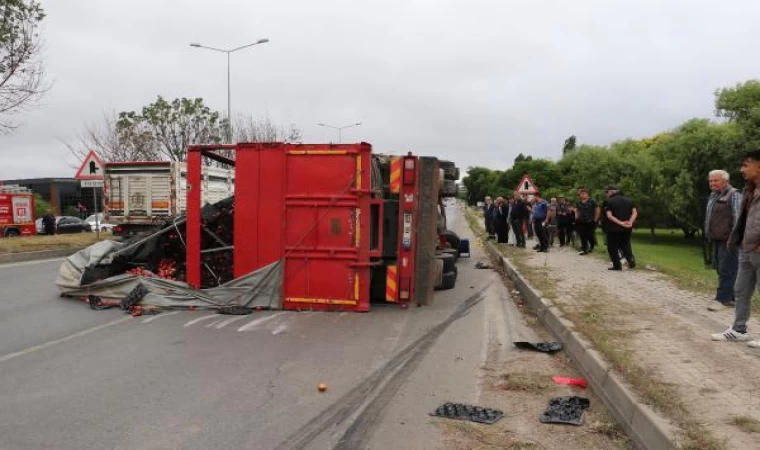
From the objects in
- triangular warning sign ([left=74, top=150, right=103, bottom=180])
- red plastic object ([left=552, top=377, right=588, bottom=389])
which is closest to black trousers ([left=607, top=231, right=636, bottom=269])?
red plastic object ([left=552, top=377, right=588, bottom=389])

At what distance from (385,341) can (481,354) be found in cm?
119

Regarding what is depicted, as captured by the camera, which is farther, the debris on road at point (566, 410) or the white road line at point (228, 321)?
the white road line at point (228, 321)

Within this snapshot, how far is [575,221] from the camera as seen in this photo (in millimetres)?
17391

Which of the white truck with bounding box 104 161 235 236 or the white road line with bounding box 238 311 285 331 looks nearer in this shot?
the white road line with bounding box 238 311 285 331

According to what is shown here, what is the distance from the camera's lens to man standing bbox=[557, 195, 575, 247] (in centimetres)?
1902

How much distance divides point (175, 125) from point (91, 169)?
18815 mm

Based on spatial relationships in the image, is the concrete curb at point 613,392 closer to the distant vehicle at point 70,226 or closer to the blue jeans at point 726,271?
the blue jeans at point 726,271

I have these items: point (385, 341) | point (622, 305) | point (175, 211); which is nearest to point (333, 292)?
point (385, 341)

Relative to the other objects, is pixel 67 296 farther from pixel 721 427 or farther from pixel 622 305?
pixel 721 427

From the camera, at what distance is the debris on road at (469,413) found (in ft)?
14.8

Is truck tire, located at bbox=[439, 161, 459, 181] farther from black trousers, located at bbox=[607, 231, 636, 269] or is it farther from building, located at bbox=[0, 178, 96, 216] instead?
building, located at bbox=[0, 178, 96, 216]

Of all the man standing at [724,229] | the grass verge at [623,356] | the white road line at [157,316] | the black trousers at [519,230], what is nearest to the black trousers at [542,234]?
the black trousers at [519,230]

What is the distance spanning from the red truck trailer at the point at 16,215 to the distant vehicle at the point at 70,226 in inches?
203

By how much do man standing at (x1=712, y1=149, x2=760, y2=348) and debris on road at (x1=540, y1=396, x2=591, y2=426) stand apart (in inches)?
89.9
